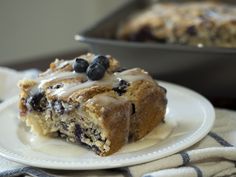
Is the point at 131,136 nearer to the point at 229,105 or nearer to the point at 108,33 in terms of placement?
the point at 229,105

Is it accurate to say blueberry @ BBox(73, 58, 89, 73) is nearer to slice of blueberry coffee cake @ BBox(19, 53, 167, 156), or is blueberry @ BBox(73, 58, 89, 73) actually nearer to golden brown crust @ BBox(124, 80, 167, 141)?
slice of blueberry coffee cake @ BBox(19, 53, 167, 156)

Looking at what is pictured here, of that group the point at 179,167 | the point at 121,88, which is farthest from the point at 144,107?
the point at 179,167

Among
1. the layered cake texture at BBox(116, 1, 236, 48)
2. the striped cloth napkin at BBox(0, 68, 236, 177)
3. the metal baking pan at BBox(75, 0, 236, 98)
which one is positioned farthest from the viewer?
the layered cake texture at BBox(116, 1, 236, 48)

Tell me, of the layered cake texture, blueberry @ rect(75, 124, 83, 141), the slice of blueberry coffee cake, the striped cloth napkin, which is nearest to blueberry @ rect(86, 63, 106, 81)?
the slice of blueberry coffee cake

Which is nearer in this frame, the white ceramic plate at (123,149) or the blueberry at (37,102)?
the white ceramic plate at (123,149)

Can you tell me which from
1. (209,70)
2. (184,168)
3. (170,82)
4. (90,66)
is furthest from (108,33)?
(184,168)

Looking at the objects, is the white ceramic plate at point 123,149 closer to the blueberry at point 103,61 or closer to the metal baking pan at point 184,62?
the metal baking pan at point 184,62

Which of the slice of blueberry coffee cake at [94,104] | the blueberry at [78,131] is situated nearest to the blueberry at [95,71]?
the slice of blueberry coffee cake at [94,104]
